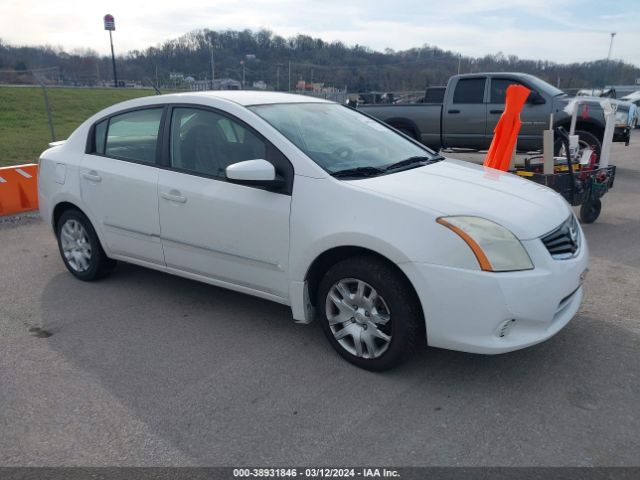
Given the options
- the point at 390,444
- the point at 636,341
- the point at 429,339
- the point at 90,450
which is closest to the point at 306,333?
the point at 429,339

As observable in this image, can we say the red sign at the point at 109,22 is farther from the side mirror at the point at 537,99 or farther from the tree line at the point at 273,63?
the side mirror at the point at 537,99

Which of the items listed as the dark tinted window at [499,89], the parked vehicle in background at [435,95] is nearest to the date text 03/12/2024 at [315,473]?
the dark tinted window at [499,89]

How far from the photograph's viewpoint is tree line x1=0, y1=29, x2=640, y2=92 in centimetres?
2102

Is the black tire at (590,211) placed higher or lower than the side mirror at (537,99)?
lower

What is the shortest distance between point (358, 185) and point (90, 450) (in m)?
2.06

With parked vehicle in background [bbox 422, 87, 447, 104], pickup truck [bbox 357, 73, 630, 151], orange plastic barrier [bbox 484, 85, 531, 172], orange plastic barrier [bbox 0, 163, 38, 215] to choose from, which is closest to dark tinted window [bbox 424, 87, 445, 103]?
parked vehicle in background [bbox 422, 87, 447, 104]

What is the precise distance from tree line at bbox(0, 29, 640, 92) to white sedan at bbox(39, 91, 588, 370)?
14.5 metres

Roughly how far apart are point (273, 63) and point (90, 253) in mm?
20627

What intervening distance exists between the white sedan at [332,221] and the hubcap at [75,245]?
0.09m

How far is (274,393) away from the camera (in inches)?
127

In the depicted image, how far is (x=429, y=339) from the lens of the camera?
316 cm

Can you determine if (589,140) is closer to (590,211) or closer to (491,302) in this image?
(590,211)

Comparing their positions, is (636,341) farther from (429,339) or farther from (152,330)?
(152,330)

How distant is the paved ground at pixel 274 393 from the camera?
270cm
